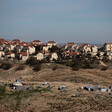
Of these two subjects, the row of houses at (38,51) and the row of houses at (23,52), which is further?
the row of houses at (38,51)

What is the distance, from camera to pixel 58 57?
166ft

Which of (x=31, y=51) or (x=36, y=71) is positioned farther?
(x=31, y=51)

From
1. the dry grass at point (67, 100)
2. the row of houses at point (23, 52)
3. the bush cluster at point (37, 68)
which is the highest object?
the row of houses at point (23, 52)

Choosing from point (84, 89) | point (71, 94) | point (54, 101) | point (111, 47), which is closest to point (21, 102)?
point (54, 101)

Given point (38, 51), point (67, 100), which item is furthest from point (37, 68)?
point (67, 100)

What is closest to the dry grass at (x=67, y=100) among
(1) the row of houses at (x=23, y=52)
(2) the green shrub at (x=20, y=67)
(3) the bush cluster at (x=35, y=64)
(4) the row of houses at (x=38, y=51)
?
(3) the bush cluster at (x=35, y=64)

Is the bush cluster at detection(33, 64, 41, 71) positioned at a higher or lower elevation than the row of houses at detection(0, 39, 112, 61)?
lower

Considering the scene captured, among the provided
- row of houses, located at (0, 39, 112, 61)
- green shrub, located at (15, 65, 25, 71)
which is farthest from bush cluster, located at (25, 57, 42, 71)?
row of houses, located at (0, 39, 112, 61)

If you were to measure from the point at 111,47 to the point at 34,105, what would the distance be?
48.7m

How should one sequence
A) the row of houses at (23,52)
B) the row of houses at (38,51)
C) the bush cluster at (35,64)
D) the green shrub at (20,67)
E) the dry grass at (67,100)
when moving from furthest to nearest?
the row of houses at (38,51)
the row of houses at (23,52)
the green shrub at (20,67)
the bush cluster at (35,64)
the dry grass at (67,100)

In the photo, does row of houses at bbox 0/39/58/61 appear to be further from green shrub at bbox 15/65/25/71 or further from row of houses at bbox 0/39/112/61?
green shrub at bbox 15/65/25/71

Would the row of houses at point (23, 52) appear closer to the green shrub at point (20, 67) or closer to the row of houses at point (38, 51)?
the row of houses at point (38, 51)

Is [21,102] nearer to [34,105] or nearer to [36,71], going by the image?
[34,105]

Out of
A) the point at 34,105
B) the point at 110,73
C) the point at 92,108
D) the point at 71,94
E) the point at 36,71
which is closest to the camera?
the point at 92,108
